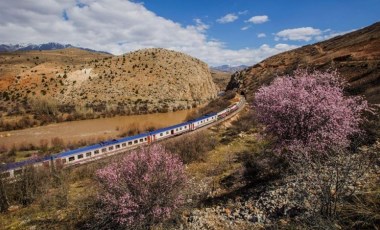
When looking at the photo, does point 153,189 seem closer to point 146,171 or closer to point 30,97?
point 146,171

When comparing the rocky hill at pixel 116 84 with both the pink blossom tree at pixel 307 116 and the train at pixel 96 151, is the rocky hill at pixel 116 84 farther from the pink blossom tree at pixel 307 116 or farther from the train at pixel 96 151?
the pink blossom tree at pixel 307 116

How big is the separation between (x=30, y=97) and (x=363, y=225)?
8272cm

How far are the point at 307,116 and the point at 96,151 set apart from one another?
22966mm

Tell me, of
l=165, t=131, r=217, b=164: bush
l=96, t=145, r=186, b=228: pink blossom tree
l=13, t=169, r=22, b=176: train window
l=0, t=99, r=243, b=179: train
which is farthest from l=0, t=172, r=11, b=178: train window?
l=165, t=131, r=217, b=164: bush

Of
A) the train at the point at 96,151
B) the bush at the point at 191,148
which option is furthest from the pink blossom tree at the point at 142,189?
the bush at the point at 191,148

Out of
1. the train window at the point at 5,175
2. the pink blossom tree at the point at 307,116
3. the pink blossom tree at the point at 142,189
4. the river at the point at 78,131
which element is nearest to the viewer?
the pink blossom tree at the point at 142,189

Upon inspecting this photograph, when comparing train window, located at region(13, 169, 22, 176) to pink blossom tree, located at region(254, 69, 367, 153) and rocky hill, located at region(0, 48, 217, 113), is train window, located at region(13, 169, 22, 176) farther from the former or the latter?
rocky hill, located at region(0, 48, 217, 113)

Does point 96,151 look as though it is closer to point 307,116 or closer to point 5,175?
point 5,175

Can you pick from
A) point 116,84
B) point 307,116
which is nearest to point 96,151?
point 307,116

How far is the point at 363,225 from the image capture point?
798 cm

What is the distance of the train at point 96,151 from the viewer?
2209 centimetres

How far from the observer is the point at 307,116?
14141 millimetres

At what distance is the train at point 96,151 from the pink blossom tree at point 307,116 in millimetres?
17803

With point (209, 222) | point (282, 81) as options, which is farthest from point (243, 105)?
point (209, 222)
